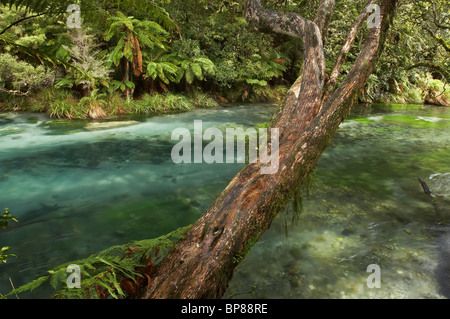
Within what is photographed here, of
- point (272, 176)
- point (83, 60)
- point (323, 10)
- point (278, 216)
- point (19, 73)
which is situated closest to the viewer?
point (272, 176)

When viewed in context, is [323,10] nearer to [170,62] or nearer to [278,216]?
[278,216]

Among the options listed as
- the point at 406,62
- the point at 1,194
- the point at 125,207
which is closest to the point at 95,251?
the point at 125,207

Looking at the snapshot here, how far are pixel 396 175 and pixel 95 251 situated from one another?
5086mm

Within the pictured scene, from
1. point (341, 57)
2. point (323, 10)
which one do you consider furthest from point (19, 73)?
point (341, 57)

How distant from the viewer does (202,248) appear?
81.9 inches

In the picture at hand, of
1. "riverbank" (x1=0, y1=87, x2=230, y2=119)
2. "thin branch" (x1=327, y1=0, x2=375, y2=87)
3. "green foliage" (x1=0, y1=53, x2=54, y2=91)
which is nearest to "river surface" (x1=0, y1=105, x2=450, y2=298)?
"thin branch" (x1=327, y1=0, x2=375, y2=87)

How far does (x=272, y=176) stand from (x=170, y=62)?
1128 centimetres

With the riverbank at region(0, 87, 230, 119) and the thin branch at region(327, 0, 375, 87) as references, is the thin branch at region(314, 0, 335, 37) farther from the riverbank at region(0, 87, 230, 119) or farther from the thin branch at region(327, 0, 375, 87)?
the riverbank at region(0, 87, 230, 119)

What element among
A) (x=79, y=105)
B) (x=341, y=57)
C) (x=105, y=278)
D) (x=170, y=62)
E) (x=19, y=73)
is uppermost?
(x=170, y=62)

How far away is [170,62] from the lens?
12.8 meters

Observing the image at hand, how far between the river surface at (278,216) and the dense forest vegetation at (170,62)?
1.98 metres

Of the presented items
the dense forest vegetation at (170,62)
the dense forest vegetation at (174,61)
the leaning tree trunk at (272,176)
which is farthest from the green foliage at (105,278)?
the dense forest vegetation at (170,62)

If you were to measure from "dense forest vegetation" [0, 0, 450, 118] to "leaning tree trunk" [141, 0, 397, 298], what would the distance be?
3.15m

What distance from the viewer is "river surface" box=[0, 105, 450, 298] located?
9.30 feet
